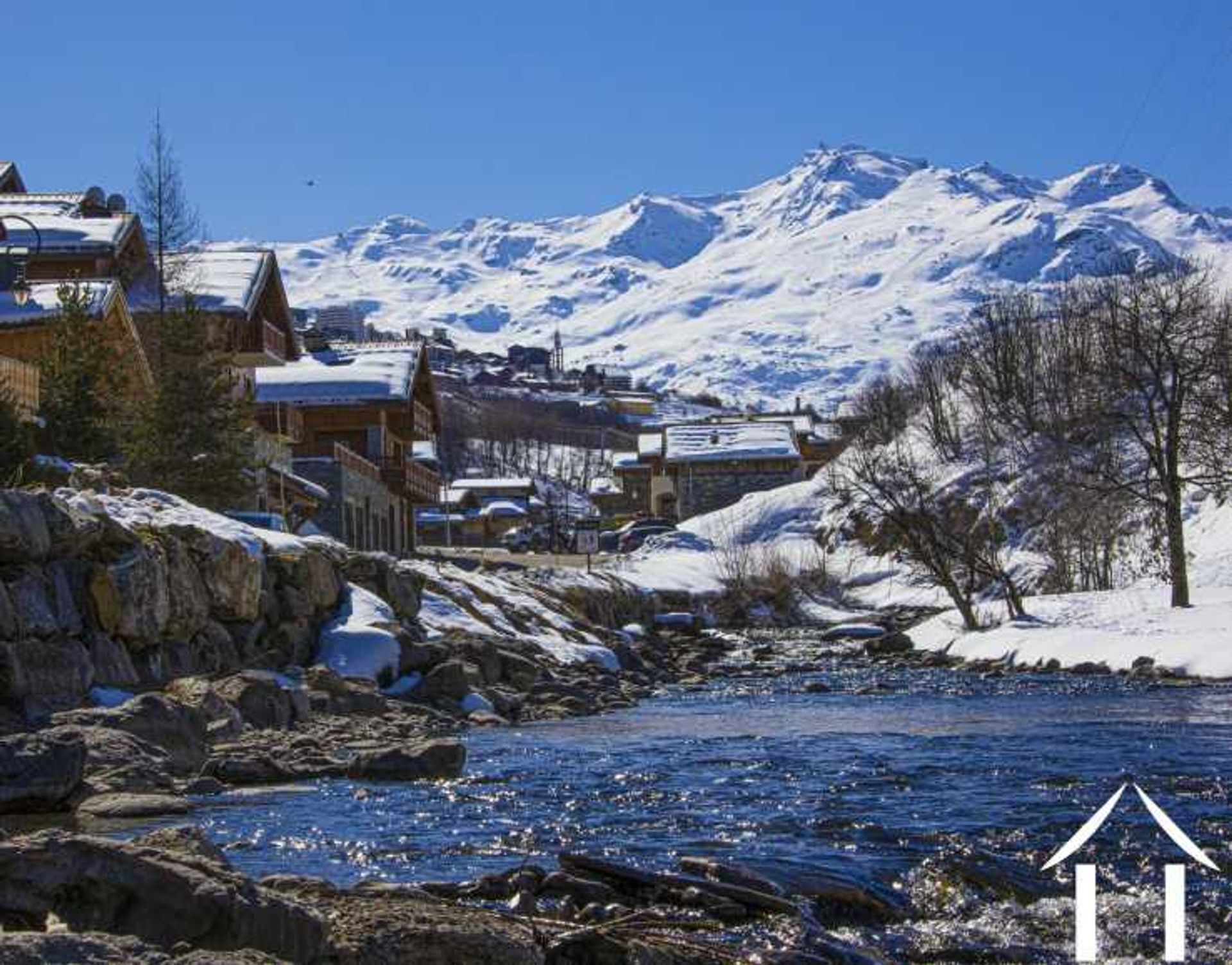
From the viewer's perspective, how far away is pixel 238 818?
12.8m

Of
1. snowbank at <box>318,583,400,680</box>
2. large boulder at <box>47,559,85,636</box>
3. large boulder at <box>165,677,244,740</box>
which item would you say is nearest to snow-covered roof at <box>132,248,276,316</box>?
snowbank at <box>318,583,400,680</box>

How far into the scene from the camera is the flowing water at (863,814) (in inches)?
384

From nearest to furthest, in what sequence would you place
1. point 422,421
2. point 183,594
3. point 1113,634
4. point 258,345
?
point 183,594 → point 1113,634 → point 258,345 → point 422,421

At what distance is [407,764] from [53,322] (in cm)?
2274

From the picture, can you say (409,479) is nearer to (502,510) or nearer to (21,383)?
(21,383)

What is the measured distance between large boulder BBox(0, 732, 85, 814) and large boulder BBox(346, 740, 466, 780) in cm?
398

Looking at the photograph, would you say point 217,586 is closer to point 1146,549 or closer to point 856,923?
point 856,923

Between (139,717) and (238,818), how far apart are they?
2.97 m

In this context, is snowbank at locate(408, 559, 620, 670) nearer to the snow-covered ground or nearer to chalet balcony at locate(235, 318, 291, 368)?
the snow-covered ground

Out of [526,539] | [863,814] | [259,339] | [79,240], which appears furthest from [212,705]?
[526,539]

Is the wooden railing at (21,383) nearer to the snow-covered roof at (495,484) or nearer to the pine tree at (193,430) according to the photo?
the pine tree at (193,430)

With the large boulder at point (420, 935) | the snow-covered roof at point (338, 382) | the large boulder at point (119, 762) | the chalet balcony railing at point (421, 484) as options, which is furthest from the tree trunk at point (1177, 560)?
the large boulder at point (420, 935)

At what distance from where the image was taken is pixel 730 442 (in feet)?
316

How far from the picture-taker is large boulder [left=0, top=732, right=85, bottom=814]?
11305 mm
